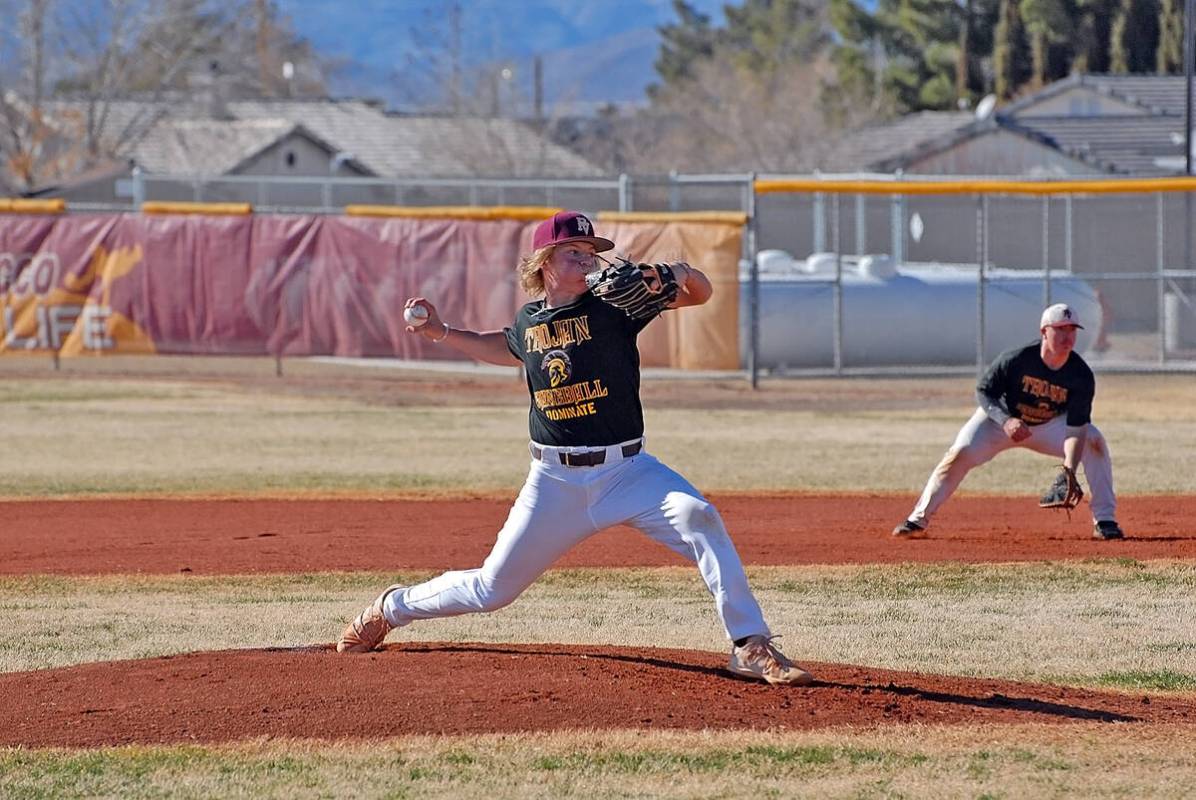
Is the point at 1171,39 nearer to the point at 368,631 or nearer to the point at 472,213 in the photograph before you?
the point at 472,213

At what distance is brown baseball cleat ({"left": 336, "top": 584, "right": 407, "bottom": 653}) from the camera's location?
7.34m

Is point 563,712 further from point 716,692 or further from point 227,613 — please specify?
point 227,613

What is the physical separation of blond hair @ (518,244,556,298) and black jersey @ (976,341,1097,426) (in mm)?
4728

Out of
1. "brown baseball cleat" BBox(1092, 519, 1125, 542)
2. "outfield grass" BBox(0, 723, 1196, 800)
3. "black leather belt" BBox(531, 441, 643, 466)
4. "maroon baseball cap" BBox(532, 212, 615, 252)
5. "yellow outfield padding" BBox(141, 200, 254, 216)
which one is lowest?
"brown baseball cleat" BBox(1092, 519, 1125, 542)

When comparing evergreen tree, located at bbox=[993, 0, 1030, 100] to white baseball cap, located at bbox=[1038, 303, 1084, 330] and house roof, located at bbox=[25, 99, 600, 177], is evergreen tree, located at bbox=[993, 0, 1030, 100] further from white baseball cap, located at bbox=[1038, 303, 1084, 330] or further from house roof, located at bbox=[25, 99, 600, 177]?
white baseball cap, located at bbox=[1038, 303, 1084, 330]

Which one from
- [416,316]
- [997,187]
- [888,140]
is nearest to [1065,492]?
[416,316]

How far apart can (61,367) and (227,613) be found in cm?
1681

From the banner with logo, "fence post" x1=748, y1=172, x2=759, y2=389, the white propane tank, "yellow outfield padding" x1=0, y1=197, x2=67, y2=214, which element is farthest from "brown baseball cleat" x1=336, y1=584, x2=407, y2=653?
"yellow outfield padding" x1=0, y1=197, x2=67, y2=214

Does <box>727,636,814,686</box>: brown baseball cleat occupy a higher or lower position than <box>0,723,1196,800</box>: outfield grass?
higher

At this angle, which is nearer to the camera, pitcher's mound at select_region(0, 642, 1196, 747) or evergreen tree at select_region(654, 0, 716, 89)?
pitcher's mound at select_region(0, 642, 1196, 747)

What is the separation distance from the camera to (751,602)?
659cm

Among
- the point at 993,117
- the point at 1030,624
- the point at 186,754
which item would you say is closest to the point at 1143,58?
the point at 993,117

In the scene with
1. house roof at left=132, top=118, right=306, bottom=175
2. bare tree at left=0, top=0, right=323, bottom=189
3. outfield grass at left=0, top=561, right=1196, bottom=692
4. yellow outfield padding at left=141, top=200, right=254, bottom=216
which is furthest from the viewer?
house roof at left=132, top=118, right=306, bottom=175

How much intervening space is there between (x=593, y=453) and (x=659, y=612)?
2652mm
